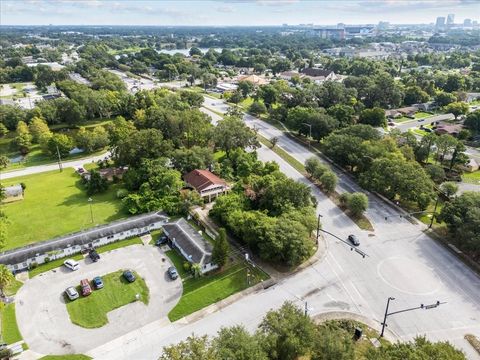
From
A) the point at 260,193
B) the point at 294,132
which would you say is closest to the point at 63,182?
the point at 260,193

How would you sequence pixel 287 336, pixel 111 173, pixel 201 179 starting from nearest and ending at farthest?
pixel 287 336 → pixel 201 179 → pixel 111 173

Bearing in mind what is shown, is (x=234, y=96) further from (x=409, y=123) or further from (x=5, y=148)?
(x=5, y=148)

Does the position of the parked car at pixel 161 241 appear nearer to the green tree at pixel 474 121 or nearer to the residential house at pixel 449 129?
the residential house at pixel 449 129

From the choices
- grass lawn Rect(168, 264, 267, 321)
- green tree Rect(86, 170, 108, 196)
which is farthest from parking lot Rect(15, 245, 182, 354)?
green tree Rect(86, 170, 108, 196)

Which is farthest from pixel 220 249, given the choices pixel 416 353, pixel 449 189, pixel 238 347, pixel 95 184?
pixel 449 189

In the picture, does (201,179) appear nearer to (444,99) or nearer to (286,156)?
(286,156)

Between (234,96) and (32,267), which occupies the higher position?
(234,96)
